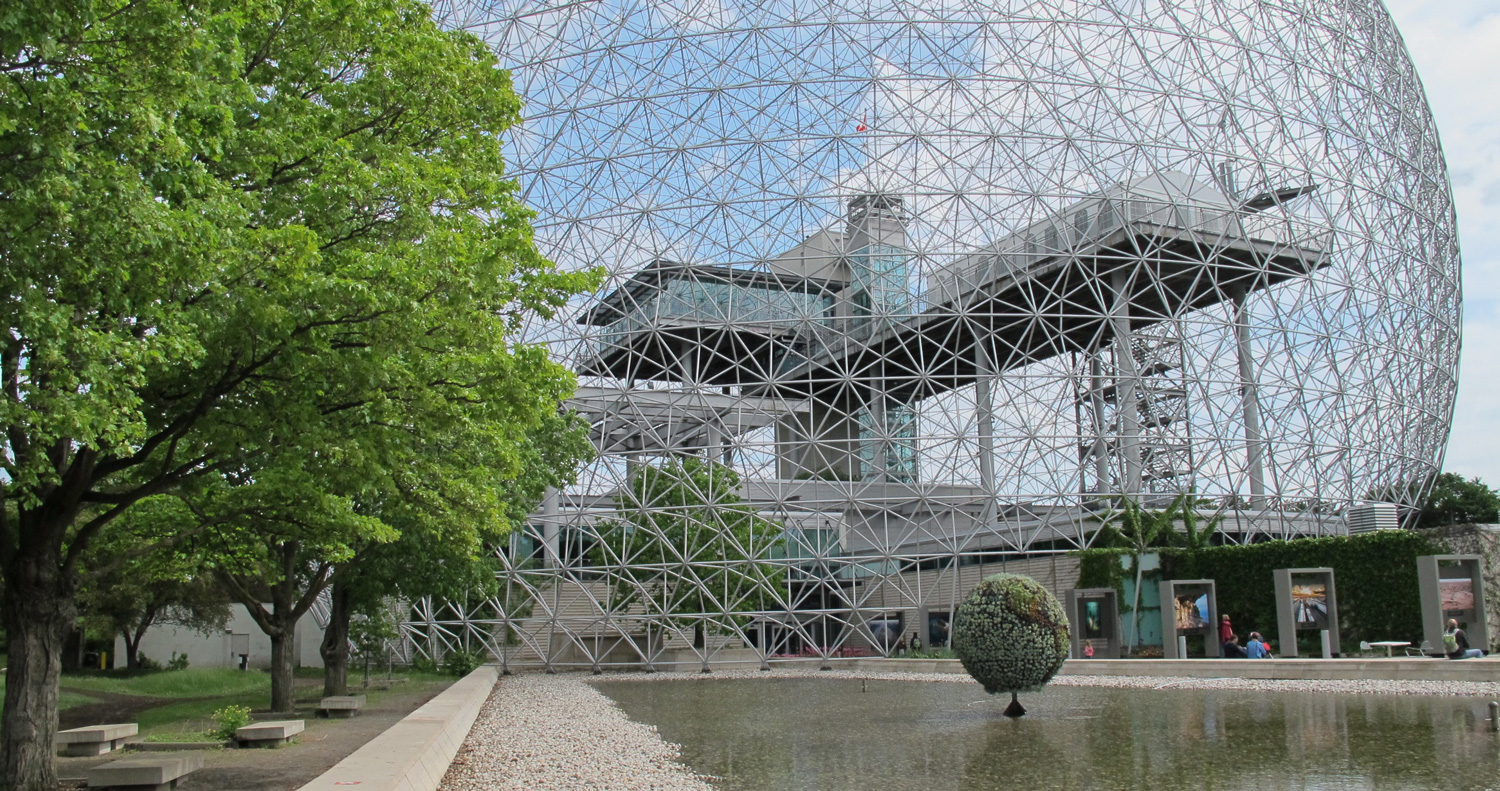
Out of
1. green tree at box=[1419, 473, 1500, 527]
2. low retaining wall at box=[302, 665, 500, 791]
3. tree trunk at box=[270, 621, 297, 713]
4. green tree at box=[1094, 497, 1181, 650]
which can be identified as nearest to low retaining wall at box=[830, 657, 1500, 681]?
green tree at box=[1094, 497, 1181, 650]

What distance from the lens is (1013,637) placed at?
1337cm

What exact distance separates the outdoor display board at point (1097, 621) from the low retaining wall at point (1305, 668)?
8.75 ft

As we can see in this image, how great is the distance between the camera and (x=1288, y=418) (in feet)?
97.0

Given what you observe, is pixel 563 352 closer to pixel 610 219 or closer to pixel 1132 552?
pixel 610 219

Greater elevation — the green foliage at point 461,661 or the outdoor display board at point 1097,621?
the outdoor display board at point 1097,621

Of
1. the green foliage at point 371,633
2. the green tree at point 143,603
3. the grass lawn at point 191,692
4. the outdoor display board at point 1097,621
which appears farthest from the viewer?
the green tree at point 143,603

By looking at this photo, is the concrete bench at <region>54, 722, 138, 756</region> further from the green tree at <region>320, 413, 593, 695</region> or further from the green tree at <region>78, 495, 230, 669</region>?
the green tree at <region>320, 413, 593, 695</region>

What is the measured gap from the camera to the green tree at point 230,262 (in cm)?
692

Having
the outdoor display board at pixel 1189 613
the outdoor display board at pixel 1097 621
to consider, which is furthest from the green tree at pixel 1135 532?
the outdoor display board at pixel 1189 613

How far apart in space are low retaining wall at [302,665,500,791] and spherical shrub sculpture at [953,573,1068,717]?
242 inches

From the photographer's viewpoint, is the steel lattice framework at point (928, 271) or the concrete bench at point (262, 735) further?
the steel lattice framework at point (928, 271)

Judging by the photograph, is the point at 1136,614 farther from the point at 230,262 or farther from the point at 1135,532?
the point at 230,262

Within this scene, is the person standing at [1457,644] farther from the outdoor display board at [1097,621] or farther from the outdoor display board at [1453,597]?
the outdoor display board at [1097,621]

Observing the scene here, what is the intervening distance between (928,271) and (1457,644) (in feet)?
48.5
